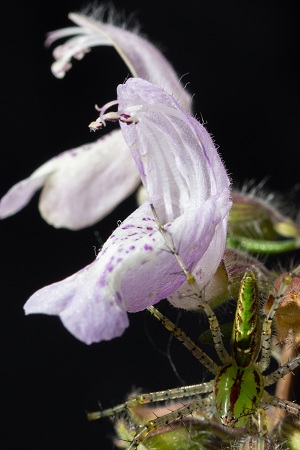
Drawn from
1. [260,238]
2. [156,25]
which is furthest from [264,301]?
[156,25]

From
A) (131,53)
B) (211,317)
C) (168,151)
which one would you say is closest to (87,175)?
(131,53)

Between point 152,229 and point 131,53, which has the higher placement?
point 131,53

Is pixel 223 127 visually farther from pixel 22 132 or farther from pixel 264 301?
pixel 264 301

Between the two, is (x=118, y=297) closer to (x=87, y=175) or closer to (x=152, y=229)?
(x=152, y=229)

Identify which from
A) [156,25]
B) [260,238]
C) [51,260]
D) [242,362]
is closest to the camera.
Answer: [242,362]

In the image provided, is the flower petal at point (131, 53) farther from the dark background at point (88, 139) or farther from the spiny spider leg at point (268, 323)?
the dark background at point (88, 139)

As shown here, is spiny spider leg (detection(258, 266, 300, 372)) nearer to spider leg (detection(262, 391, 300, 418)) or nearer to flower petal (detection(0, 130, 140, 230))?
spider leg (detection(262, 391, 300, 418))

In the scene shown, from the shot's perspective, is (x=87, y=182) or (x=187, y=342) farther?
(x=87, y=182)
